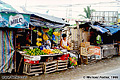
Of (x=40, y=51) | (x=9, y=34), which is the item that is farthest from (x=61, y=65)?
(x=9, y=34)

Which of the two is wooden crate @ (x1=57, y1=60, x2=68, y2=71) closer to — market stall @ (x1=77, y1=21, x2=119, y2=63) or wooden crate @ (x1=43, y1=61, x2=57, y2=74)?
wooden crate @ (x1=43, y1=61, x2=57, y2=74)

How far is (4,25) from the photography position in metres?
6.70

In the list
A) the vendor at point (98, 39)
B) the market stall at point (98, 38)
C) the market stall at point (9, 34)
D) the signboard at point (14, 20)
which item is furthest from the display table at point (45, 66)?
the vendor at point (98, 39)

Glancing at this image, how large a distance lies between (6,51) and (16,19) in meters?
1.83

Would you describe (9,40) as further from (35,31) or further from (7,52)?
(35,31)

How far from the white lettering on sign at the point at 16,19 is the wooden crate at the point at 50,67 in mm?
2678

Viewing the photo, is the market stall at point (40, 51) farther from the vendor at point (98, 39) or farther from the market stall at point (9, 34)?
the vendor at point (98, 39)

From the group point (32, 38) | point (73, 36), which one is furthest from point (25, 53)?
point (73, 36)

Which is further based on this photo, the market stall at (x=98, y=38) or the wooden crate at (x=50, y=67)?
the market stall at (x=98, y=38)

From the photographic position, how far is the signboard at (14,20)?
21.9 ft

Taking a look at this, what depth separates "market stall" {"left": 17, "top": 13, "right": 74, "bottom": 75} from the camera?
731 cm

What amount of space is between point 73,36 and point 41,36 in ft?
18.5

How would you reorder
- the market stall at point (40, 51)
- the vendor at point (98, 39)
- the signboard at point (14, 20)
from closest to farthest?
the signboard at point (14, 20) < the market stall at point (40, 51) < the vendor at point (98, 39)

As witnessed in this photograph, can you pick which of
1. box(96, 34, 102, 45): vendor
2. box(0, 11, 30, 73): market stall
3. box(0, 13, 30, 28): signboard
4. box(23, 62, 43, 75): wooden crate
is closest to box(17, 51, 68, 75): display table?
box(23, 62, 43, 75): wooden crate
